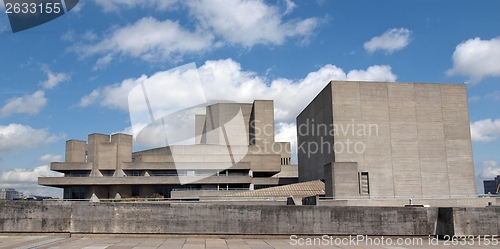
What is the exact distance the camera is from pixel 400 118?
54.4 metres

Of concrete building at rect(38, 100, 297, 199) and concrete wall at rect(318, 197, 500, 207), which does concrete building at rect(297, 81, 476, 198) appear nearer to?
concrete wall at rect(318, 197, 500, 207)

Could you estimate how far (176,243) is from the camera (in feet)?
55.0

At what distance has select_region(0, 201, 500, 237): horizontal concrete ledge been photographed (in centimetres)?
1838

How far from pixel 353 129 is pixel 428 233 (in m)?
35.8

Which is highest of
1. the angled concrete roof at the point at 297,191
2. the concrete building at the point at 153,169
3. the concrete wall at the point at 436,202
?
the concrete building at the point at 153,169

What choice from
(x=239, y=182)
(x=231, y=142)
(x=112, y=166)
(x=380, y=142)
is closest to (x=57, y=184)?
(x=112, y=166)

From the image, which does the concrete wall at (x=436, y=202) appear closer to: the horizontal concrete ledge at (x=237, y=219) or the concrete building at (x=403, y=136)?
the concrete building at (x=403, y=136)

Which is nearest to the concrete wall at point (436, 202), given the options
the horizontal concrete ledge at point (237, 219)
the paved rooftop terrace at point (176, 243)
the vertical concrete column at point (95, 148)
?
the horizontal concrete ledge at point (237, 219)

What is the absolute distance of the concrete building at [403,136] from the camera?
53312 mm

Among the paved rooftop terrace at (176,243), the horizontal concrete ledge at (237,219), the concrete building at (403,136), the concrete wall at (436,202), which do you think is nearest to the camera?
the paved rooftop terrace at (176,243)

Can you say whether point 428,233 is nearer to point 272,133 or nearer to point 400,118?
point 400,118

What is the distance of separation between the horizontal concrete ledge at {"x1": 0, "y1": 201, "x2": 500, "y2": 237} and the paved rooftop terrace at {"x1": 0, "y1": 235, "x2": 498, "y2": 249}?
413 millimetres

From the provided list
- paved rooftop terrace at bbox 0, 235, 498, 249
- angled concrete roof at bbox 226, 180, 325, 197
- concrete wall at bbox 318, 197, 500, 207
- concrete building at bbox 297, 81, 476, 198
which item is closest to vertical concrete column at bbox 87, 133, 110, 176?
angled concrete roof at bbox 226, 180, 325, 197

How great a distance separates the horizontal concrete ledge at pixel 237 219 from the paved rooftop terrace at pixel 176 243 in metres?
0.41
